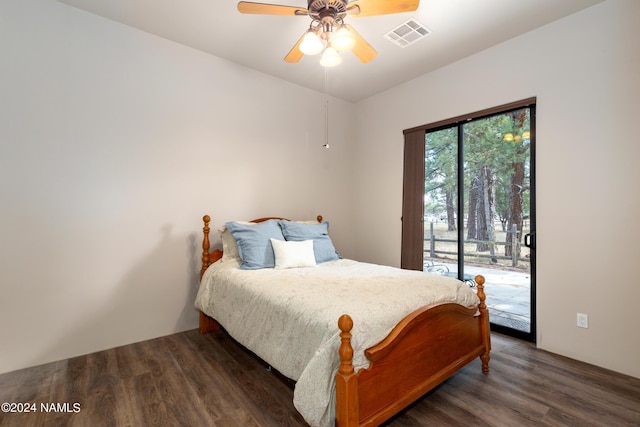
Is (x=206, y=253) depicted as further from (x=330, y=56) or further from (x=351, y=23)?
(x=351, y=23)

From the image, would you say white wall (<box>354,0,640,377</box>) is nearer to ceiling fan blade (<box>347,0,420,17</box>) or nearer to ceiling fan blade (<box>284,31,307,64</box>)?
ceiling fan blade (<box>347,0,420,17</box>)

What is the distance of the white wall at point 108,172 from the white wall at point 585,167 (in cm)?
265

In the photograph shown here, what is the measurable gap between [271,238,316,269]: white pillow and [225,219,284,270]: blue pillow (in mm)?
64

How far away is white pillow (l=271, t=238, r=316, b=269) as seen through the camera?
2.75 metres

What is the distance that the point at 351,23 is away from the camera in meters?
2.59

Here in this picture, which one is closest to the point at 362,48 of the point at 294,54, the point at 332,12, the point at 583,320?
the point at 332,12

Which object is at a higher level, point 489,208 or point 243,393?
point 489,208

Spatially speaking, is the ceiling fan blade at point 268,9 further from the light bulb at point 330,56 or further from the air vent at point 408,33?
the air vent at point 408,33

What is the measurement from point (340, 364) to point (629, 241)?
2.33 meters

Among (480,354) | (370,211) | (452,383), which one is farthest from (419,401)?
(370,211)

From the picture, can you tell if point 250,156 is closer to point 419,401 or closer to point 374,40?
point 374,40

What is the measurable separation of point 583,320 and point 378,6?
9.02ft

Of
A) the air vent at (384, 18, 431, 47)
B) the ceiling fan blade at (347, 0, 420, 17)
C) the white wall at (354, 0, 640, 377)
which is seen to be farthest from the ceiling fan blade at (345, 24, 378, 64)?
the white wall at (354, 0, 640, 377)

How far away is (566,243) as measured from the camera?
8.23ft
